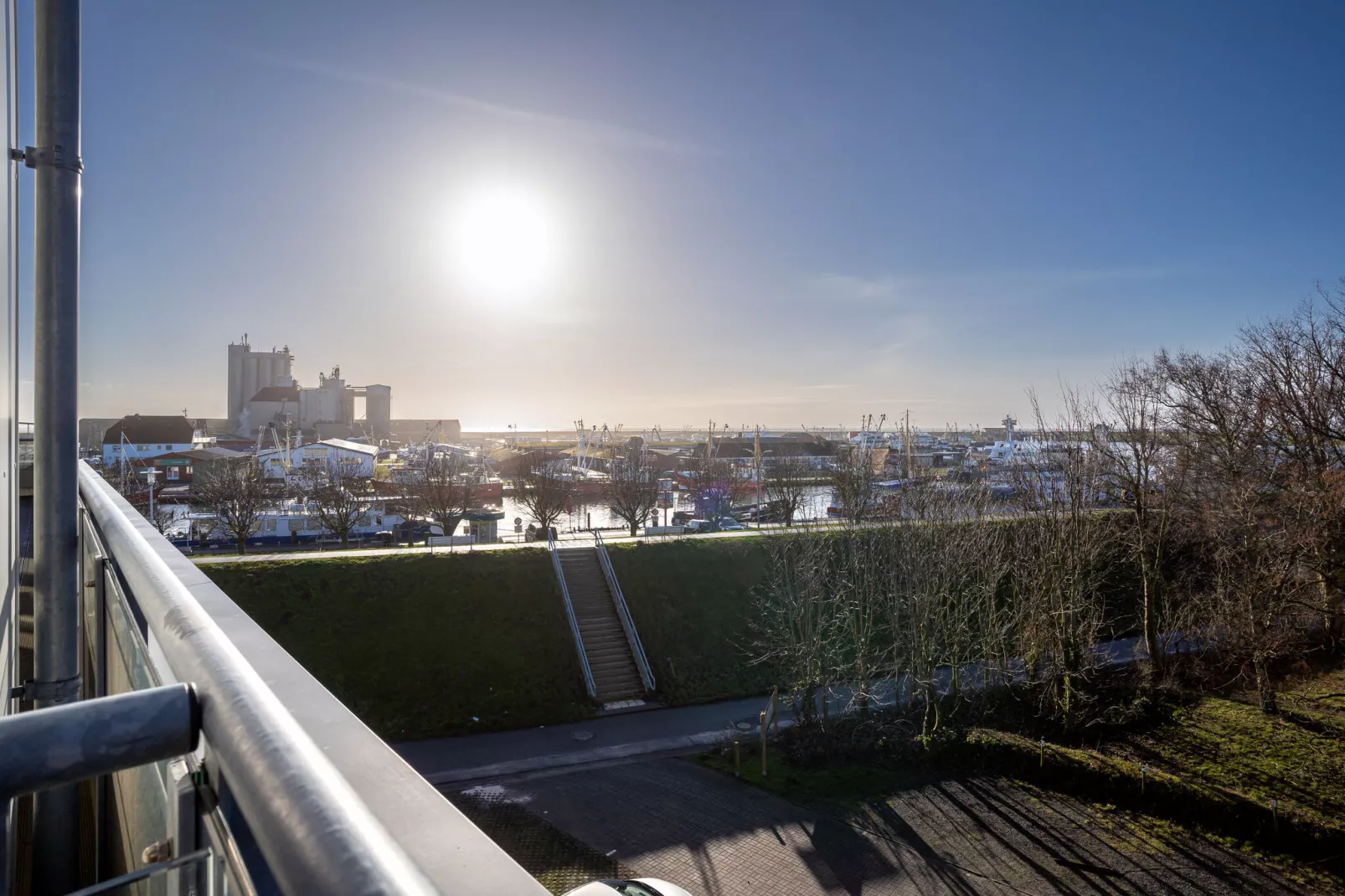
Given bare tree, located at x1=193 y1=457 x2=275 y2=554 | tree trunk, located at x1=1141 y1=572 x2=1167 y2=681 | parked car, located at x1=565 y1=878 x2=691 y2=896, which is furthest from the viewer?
bare tree, located at x1=193 y1=457 x2=275 y2=554

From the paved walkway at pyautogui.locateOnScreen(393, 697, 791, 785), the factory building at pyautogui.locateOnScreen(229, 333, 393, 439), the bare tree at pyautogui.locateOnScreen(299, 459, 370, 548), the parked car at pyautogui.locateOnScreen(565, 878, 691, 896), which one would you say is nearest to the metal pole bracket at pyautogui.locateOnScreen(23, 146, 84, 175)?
the parked car at pyautogui.locateOnScreen(565, 878, 691, 896)

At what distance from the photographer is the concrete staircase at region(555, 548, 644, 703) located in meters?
19.7

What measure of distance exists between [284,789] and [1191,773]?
1767 cm

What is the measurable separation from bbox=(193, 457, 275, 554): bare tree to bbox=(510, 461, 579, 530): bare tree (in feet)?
36.3

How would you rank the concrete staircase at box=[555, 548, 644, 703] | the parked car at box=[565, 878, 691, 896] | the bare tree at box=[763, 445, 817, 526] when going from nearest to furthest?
the parked car at box=[565, 878, 691, 896] < the concrete staircase at box=[555, 548, 644, 703] < the bare tree at box=[763, 445, 817, 526]

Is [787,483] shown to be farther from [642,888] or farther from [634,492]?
[642,888]

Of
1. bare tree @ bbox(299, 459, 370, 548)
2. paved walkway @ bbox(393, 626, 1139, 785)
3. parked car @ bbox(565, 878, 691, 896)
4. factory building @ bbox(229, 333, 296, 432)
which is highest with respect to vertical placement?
factory building @ bbox(229, 333, 296, 432)

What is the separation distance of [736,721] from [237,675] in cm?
1841

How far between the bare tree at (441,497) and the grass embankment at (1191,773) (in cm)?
2091

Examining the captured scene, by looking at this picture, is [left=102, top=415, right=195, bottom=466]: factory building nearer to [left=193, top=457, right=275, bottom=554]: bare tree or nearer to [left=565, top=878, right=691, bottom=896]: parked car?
[left=193, top=457, right=275, bottom=554]: bare tree

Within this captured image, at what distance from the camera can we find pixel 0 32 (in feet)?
10.2

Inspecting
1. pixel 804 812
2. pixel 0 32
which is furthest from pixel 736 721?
pixel 0 32

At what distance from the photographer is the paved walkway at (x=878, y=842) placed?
11.5 meters

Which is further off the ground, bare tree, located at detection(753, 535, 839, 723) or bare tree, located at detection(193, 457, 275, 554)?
bare tree, located at detection(193, 457, 275, 554)
